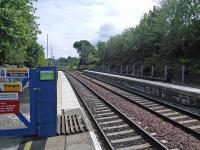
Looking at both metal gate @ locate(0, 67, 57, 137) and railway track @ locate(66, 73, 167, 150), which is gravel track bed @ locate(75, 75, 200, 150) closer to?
railway track @ locate(66, 73, 167, 150)

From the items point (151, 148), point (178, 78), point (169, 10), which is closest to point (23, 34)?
point (151, 148)

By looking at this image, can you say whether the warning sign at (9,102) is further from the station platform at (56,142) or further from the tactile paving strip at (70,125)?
the tactile paving strip at (70,125)

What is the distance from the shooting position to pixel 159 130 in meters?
9.91

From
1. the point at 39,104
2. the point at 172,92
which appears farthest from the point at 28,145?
the point at 172,92

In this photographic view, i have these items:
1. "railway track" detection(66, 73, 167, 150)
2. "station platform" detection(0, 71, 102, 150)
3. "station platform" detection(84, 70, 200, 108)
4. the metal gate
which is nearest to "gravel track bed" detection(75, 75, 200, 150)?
"railway track" detection(66, 73, 167, 150)

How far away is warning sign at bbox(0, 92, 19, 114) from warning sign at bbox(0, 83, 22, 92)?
0.09m

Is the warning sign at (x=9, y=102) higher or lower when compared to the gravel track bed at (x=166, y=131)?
higher

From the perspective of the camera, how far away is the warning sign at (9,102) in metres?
8.45

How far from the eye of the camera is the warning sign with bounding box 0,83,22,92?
8.46m

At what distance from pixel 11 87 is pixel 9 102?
0.39m

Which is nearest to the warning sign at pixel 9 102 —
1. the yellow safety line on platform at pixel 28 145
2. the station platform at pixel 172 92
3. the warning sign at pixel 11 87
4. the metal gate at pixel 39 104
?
the warning sign at pixel 11 87

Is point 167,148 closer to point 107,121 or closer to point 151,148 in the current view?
point 151,148

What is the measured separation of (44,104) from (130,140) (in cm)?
248

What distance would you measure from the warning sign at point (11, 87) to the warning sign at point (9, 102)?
92 mm
